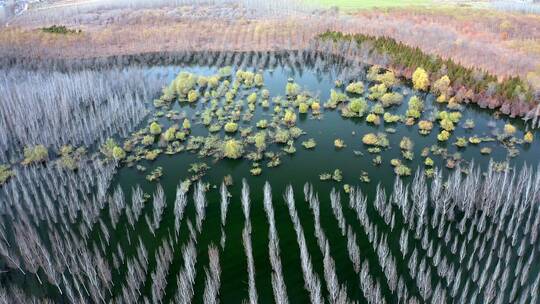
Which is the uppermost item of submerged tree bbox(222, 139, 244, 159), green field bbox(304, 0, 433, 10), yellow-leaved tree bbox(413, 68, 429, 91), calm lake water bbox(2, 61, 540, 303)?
green field bbox(304, 0, 433, 10)

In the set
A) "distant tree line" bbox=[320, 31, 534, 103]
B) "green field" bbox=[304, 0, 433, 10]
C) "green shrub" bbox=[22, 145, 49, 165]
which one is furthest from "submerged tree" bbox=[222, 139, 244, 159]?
"green field" bbox=[304, 0, 433, 10]

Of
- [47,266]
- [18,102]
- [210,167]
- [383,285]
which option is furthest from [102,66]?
[383,285]

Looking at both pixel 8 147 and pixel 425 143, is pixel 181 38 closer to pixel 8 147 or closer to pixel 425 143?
pixel 8 147

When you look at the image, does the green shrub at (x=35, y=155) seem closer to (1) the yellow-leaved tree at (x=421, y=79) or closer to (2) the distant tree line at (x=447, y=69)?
(1) the yellow-leaved tree at (x=421, y=79)

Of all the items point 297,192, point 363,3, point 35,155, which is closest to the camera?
point 297,192

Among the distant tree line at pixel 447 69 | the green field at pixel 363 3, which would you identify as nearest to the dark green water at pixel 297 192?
the distant tree line at pixel 447 69

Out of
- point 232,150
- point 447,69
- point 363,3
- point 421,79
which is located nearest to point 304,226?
point 232,150

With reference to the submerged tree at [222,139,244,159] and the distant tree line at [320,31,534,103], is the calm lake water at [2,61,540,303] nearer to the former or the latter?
the submerged tree at [222,139,244,159]

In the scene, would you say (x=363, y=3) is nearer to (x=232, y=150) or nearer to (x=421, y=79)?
(x=421, y=79)
